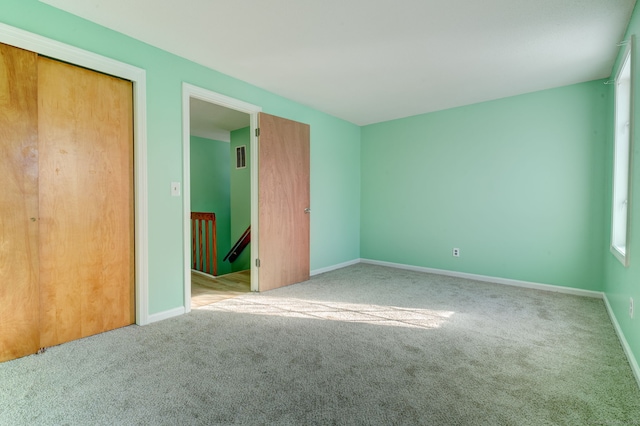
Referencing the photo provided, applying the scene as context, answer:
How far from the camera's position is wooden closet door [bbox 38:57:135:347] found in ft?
6.86

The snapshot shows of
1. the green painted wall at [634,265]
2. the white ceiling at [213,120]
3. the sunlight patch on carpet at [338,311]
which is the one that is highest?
the white ceiling at [213,120]

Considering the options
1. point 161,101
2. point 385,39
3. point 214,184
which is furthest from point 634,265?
point 214,184

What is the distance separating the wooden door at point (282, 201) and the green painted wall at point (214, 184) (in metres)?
2.91

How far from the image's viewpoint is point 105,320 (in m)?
2.38

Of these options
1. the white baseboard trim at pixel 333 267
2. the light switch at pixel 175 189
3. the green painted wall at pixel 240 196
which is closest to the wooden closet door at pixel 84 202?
the light switch at pixel 175 189

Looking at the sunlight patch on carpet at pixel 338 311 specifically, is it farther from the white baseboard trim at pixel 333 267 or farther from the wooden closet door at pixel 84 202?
the white baseboard trim at pixel 333 267

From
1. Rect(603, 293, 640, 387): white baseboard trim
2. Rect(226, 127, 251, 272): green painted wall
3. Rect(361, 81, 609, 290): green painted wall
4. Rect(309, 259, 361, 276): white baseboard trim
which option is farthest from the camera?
Rect(226, 127, 251, 272): green painted wall

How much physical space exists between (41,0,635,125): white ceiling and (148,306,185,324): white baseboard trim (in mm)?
2295

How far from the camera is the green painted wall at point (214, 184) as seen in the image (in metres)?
6.25

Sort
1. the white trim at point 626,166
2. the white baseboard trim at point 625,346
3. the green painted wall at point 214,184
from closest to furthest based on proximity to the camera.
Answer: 1. the white baseboard trim at point 625,346
2. the white trim at point 626,166
3. the green painted wall at point 214,184

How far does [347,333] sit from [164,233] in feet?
5.82

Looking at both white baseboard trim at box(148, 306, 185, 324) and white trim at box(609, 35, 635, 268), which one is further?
white baseboard trim at box(148, 306, 185, 324)

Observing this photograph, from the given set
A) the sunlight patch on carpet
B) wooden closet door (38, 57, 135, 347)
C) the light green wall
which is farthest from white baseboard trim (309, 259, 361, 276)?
wooden closet door (38, 57, 135, 347)

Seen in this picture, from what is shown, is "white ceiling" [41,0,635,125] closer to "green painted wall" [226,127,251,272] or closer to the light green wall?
the light green wall
